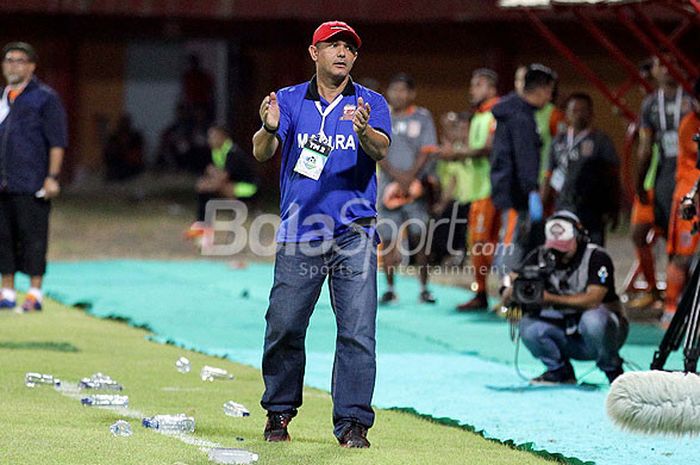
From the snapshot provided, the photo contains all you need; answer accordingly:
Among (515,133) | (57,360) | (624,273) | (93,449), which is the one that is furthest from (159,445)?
(624,273)

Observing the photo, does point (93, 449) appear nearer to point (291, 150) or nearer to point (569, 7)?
point (291, 150)

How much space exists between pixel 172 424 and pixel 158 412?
0.75 m

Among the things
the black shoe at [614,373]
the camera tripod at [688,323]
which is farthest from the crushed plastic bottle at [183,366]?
the camera tripod at [688,323]

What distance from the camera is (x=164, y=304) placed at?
586 inches

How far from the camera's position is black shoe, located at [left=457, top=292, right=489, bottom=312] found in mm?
14875

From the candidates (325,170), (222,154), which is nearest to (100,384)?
(325,170)

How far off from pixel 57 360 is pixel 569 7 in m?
5.87

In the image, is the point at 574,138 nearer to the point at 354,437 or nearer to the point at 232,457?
the point at 354,437

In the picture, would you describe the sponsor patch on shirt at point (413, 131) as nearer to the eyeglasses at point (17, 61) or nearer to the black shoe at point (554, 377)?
the eyeglasses at point (17, 61)

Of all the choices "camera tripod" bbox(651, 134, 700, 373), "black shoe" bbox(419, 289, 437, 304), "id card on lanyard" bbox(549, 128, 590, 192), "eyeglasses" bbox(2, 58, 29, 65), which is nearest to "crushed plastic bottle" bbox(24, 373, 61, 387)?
"camera tripod" bbox(651, 134, 700, 373)

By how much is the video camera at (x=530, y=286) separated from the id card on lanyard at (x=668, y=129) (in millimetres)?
3487

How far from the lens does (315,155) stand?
756cm

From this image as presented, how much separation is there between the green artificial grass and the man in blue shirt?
0.26 m

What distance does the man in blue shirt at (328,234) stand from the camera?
24.8 ft
